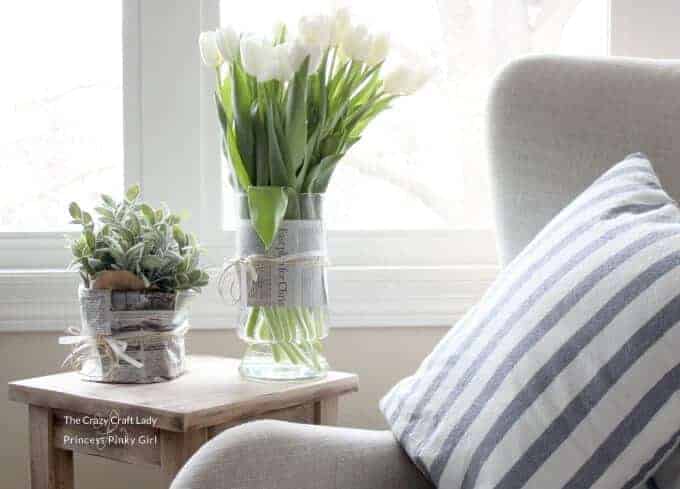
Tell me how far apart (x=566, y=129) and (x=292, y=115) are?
38 cm

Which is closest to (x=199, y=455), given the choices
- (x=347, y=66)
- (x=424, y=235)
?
(x=347, y=66)

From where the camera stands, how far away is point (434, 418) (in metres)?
0.90

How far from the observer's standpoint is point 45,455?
1183 mm

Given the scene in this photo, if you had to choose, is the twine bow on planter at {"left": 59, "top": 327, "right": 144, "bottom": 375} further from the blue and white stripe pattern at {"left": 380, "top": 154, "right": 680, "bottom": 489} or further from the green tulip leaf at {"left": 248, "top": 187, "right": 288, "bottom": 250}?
the blue and white stripe pattern at {"left": 380, "top": 154, "right": 680, "bottom": 489}

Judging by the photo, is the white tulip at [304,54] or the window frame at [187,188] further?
the window frame at [187,188]

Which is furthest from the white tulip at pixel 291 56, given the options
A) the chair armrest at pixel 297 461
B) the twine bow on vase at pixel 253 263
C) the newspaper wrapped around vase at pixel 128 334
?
the chair armrest at pixel 297 461

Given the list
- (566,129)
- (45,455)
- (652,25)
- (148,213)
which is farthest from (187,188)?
(652,25)

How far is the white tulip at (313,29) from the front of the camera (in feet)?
3.73

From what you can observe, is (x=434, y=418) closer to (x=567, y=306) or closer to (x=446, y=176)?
(x=567, y=306)

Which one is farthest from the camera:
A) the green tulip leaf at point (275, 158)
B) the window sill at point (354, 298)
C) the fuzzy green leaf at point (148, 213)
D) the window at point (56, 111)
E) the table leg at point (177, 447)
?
the window at point (56, 111)

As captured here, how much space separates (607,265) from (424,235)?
2.98 ft

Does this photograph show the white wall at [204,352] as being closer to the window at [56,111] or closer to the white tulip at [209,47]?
the window at [56,111]

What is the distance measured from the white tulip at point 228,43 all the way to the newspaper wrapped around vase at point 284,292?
197mm

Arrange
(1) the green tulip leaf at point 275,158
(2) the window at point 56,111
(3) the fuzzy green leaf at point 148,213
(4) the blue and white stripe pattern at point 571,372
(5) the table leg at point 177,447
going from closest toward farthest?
(4) the blue and white stripe pattern at point 571,372
(5) the table leg at point 177,447
(1) the green tulip leaf at point 275,158
(3) the fuzzy green leaf at point 148,213
(2) the window at point 56,111
